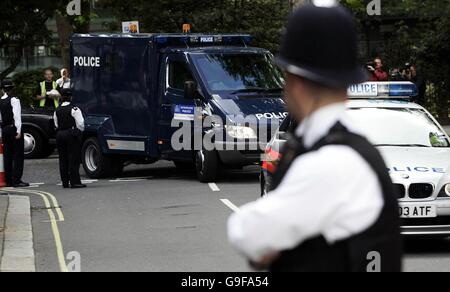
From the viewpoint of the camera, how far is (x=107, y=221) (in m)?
13.2

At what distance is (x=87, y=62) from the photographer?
19.9 metres

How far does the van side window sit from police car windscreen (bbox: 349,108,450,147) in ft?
23.2

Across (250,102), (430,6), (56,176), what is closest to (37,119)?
(56,176)

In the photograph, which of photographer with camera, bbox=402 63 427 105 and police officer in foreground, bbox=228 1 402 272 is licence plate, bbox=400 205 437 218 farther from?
photographer with camera, bbox=402 63 427 105

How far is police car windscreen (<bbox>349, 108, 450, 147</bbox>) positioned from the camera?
1102cm

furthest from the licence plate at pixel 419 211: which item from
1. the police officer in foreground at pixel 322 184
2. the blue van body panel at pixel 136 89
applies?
the blue van body panel at pixel 136 89

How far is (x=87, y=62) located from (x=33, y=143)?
4.38m

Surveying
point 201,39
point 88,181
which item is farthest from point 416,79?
point 88,181

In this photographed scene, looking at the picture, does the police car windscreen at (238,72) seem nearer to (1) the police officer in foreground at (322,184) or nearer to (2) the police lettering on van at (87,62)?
(2) the police lettering on van at (87,62)

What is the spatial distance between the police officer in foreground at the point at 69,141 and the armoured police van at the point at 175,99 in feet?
4.43

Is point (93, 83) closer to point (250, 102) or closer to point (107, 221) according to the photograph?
point (250, 102)

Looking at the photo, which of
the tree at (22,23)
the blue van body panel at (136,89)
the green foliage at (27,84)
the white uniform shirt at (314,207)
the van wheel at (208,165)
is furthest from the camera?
the green foliage at (27,84)

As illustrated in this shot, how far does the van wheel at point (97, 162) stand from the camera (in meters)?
19.5

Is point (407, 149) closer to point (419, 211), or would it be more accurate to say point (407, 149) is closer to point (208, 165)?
point (419, 211)
